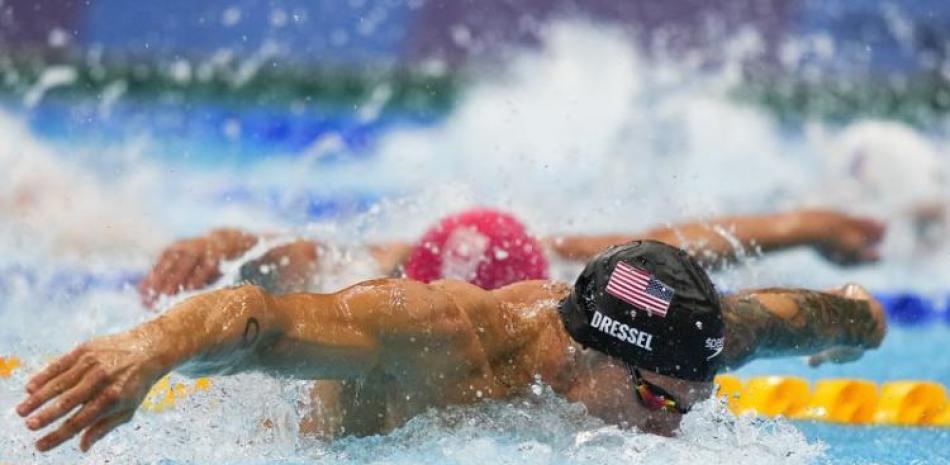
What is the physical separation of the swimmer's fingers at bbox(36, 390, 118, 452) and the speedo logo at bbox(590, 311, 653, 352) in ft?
3.48

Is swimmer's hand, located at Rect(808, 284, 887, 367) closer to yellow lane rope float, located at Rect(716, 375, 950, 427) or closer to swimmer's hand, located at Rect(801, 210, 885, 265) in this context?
yellow lane rope float, located at Rect(716, 375, 950, 427)

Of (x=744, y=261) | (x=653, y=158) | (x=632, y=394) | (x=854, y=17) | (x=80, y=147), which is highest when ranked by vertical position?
(x=854, y=17)

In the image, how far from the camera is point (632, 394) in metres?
2.62

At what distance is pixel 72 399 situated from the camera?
1843mm

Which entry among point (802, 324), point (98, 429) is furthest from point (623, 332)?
point (98, 429)

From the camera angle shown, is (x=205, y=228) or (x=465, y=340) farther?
(x=205, y=228)

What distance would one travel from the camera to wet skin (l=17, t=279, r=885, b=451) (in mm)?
1890

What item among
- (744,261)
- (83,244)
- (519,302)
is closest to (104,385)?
(519,302)

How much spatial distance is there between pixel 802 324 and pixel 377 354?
4.41ft

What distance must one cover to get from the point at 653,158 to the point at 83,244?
336cm

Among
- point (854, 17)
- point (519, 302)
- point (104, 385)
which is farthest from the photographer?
point (854, 17)

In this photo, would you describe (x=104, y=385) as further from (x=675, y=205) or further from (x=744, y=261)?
(x=675, y=205)

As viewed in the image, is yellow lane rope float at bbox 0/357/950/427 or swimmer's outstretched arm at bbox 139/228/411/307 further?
yellow lane rope float at bbox 0/357/950/427

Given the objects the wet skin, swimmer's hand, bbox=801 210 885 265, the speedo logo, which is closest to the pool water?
swimmer's hand, bbox=801 210 885 265
